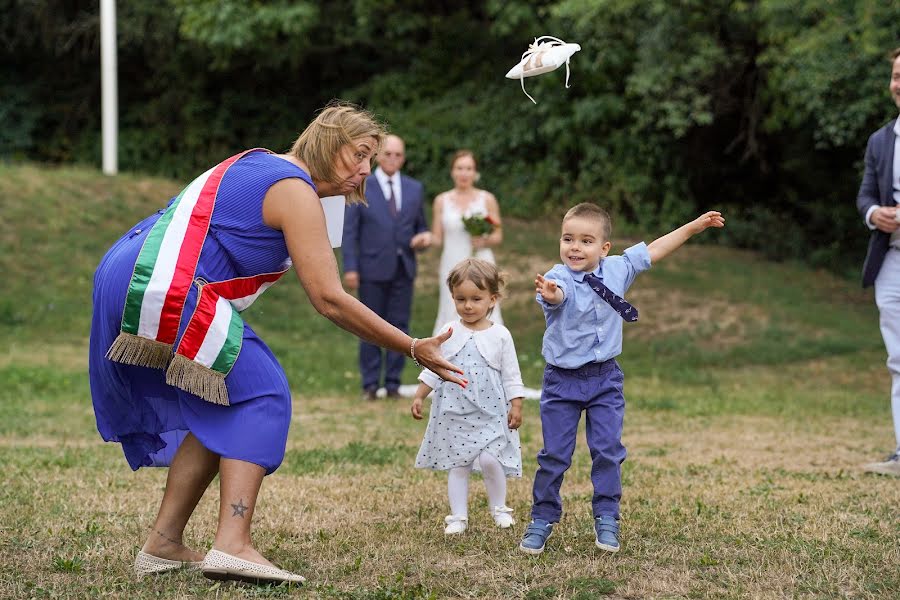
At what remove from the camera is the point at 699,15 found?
17312mm

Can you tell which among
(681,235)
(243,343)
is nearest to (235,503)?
(243,343)

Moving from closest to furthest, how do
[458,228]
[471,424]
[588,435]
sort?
[588,435]
[471,424]
[458,228]

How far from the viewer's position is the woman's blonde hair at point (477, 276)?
5301 millimetres

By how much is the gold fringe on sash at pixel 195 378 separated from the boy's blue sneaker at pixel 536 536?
4.98ft

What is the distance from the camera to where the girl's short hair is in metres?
5.30

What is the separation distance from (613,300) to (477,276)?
699 millimetres

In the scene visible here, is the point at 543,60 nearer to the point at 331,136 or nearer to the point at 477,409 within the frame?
the point at 331,136

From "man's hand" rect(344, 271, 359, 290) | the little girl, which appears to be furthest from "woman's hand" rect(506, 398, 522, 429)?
"man's hand" rect(344, 271, 359, 290)

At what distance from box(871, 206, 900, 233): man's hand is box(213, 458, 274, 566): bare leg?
436cm

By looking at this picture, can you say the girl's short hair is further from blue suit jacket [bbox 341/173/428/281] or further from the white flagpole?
the white flagpole

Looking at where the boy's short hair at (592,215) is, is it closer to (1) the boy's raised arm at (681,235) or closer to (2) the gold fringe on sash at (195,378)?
(1) the boy's raised arm at (681,235)

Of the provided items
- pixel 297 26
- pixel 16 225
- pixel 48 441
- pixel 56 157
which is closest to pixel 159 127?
pixel 56 157

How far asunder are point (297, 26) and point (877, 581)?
1989 cm

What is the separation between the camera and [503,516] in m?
5.46
